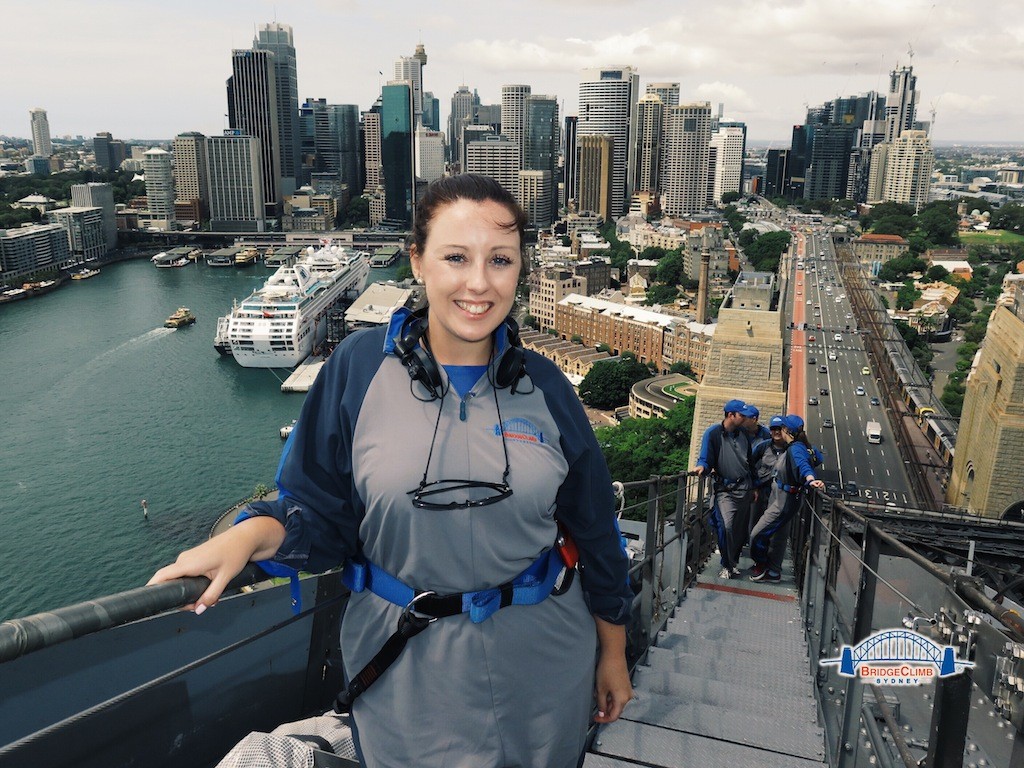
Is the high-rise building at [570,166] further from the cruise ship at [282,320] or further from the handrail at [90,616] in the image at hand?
the handrail at [90,616]

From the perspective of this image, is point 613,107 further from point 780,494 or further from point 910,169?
point 780,494

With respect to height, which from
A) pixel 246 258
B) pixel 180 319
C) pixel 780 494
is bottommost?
pixel 180 319

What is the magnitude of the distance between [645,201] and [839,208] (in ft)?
36.3

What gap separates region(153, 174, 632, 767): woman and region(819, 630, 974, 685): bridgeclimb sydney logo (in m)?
0.26

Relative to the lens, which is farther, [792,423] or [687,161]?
[687,161]

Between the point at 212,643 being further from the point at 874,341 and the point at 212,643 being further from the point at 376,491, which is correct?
the point at 874,341

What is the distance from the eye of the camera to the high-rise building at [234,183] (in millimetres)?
37594

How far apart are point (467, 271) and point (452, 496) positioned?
20 centimetres

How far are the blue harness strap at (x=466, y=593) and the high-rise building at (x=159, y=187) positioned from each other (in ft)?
128

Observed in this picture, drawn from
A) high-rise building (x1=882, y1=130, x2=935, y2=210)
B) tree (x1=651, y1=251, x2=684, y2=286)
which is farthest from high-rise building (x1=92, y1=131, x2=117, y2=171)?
high-rise building (x1=882, y1=130, x2=935, y2=210)

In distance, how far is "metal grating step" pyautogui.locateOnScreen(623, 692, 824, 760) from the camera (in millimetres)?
1275

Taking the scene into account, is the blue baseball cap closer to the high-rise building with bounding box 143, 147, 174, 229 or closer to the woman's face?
the woman's face

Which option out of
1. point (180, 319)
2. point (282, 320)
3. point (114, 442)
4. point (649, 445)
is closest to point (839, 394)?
point (649, 445)

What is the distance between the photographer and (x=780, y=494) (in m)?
2.50
